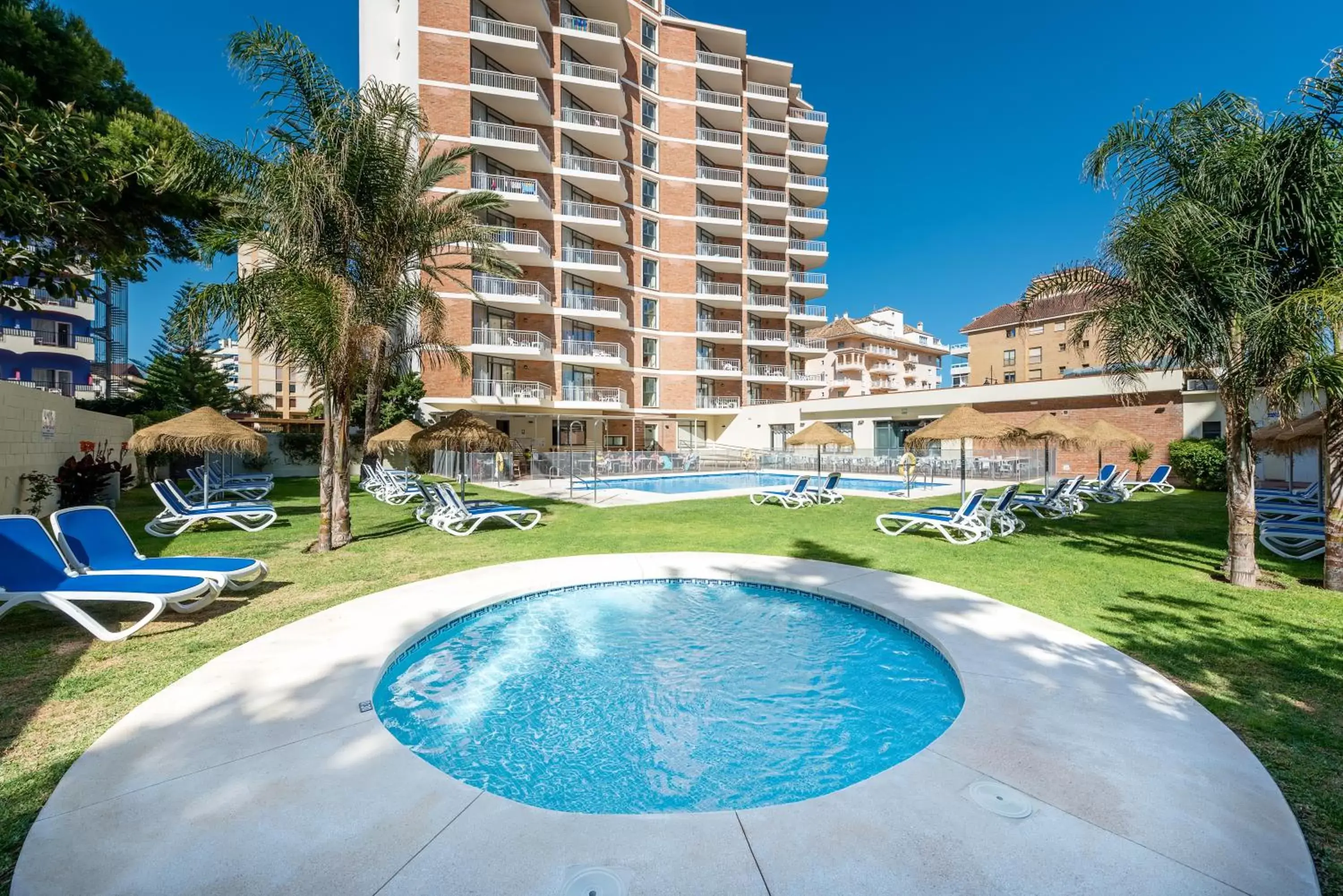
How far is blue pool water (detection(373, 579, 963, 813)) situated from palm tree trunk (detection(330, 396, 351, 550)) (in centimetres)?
493

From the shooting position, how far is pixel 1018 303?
31.0 ft

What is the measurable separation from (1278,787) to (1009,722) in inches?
46.3

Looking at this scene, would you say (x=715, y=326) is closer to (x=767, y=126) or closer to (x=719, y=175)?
(x=719, y=175)

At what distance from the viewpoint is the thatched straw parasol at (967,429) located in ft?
40.7

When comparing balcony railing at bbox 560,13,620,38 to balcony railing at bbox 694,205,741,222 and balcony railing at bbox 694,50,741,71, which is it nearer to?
balcony railing at bbox 694,50,741,71

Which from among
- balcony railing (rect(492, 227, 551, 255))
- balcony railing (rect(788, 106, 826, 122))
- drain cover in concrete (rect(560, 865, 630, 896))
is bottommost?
drain cover in concrete (rect(560, 865, 630, 896))

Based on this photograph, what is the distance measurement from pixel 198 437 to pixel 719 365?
30231 millimetres

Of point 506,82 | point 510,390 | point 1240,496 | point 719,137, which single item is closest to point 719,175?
point 719,137

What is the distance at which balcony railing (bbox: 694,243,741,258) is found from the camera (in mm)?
37688

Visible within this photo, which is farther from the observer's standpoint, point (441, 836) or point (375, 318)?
point (375, 318)

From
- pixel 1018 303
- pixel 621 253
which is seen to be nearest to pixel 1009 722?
pixel 1018 303

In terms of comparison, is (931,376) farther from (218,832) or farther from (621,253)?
(218,832)

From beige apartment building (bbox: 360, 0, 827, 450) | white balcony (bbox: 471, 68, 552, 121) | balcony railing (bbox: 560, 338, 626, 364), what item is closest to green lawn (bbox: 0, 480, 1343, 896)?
beige apartment building (bbox: 360, 0, 827, 450)

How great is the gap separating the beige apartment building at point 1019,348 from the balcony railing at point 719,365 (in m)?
18.2
